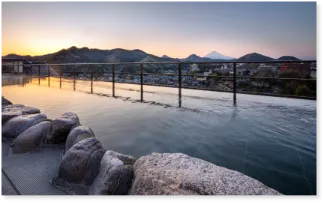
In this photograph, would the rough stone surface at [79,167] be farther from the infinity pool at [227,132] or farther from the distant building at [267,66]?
the distant building at [267,66]

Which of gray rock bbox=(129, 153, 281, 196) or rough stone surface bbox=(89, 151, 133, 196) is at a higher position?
gray rock bbox=(129, 153, 281, 196)

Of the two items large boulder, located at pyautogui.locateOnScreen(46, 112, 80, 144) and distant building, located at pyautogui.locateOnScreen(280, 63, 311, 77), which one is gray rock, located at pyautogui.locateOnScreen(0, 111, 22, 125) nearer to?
large boulder, located at pyautogui.locateOnScreen(46, 112, 80, 144)

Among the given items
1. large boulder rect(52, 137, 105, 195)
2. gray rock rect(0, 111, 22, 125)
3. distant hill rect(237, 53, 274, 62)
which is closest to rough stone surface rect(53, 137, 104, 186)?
large boulder rect(52, 137, 105, 195)

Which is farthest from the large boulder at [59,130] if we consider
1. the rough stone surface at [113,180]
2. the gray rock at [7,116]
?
the rough stone surface at [113,180]

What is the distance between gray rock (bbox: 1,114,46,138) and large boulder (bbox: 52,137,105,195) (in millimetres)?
873

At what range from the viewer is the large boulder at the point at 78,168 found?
46.8 inches

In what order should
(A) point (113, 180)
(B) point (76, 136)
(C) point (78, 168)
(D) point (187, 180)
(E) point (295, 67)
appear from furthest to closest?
(E) point (295, 67), (B) point (76, 136), (C) point (78, 168), (A) point (113, 180), (D) point (187, 180)

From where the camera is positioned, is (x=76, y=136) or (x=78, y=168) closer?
(x=78, y=168)

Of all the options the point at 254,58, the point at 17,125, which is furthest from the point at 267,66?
the point at 17,125

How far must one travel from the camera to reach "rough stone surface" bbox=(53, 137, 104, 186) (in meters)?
1.19

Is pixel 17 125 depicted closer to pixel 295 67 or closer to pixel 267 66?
pixel 267 66

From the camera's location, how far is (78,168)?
121 centimetres

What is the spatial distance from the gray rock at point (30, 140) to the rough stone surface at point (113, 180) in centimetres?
76
